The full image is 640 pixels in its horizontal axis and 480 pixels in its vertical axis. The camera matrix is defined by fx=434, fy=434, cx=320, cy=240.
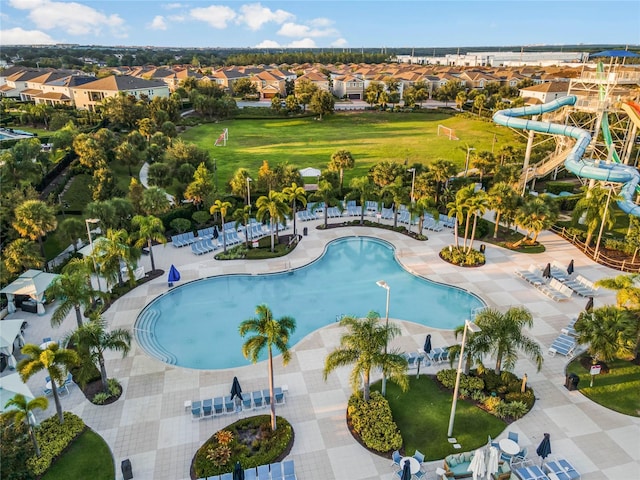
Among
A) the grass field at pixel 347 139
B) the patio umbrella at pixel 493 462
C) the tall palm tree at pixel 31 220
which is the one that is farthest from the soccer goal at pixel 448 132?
the patio umbrella at pixel 493 462

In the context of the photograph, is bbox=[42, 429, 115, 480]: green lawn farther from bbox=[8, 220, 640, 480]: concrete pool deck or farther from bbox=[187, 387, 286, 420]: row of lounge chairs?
bbox=[187, 387, 286, 420]: row of lounge chairs

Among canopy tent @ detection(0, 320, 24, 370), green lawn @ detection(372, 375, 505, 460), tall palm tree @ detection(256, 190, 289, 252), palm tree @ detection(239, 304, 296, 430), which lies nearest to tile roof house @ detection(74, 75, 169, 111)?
tall palm tree @ detection(256, 190, 289, 252)

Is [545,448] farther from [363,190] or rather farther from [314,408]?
[363,190]

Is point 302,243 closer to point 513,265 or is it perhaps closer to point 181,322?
point 181,322

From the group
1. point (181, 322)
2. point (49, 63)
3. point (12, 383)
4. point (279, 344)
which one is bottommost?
point (181, 322)

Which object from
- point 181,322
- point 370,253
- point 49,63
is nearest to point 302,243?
point 370,253

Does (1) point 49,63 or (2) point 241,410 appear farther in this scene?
(1) point 49,63
